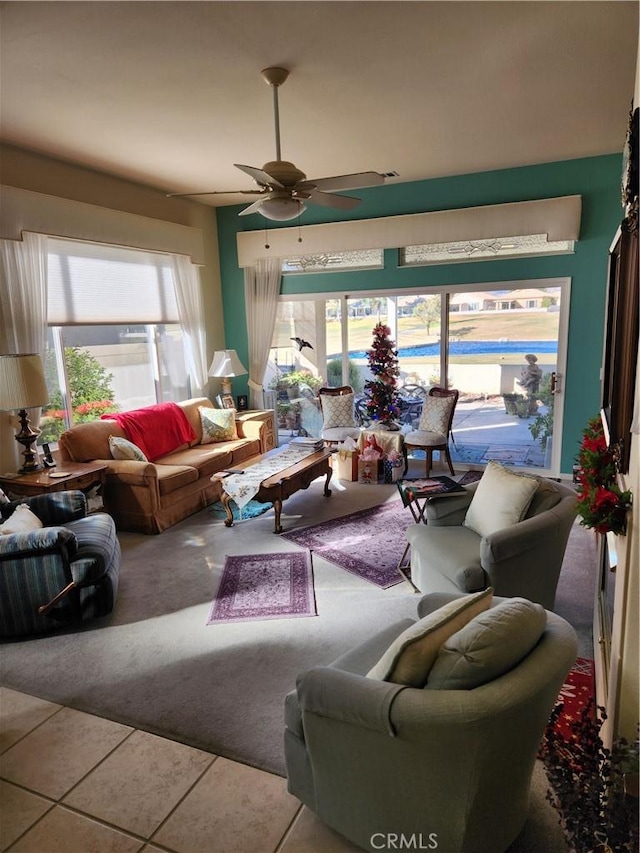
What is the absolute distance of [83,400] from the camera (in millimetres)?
5352

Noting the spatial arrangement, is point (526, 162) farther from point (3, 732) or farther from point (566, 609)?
point (3, 732)

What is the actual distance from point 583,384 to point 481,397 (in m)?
1.05

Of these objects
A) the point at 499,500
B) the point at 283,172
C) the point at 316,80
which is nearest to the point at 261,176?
the point at 283,172

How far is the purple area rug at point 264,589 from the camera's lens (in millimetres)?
3383

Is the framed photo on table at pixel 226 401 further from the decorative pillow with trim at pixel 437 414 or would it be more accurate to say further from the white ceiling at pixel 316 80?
the white ceiling at pixel 316 80

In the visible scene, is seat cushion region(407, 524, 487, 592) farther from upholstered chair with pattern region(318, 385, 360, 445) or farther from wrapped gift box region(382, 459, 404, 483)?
upholstered chair with pattern region(318, 385, 360, 445)

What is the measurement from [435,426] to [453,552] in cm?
302

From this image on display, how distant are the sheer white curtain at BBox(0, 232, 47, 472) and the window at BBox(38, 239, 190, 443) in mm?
248

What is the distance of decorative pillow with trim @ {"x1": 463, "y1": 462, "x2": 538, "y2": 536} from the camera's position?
9.98 ft

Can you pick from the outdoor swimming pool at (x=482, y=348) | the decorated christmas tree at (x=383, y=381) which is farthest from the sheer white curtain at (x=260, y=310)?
the decorated christmas tree at (x=383, y=381)

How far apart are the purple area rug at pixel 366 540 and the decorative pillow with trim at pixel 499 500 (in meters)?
0.77

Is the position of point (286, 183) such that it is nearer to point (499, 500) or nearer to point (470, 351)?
point (499, 500)

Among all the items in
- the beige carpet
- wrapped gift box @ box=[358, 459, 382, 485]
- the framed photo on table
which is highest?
the framed photo on table

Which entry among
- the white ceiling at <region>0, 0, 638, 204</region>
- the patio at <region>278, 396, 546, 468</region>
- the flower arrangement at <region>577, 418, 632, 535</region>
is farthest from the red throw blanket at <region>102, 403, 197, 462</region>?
the flower arrangement at <region>577, 418, 632, 535</region>
